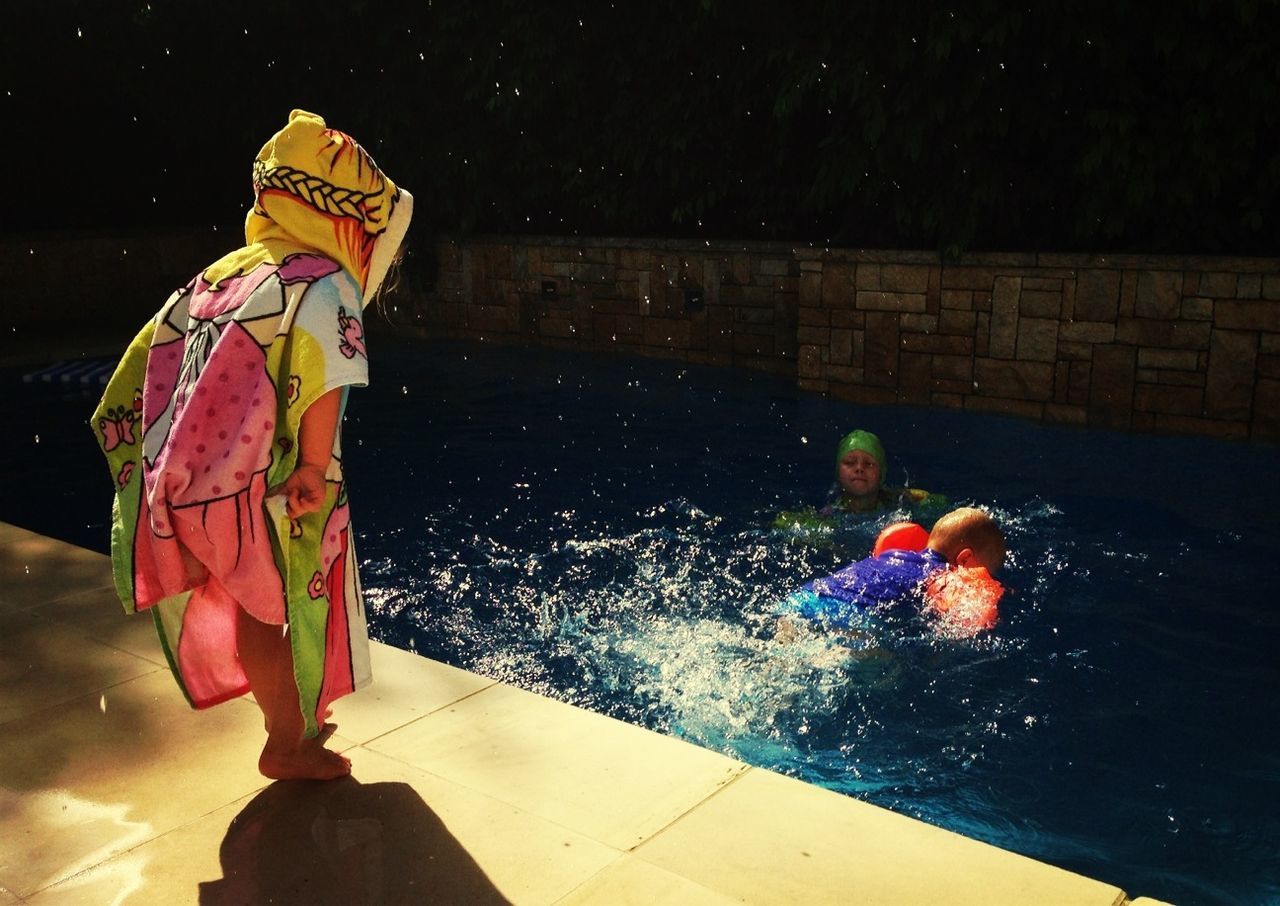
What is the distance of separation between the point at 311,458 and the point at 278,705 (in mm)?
658

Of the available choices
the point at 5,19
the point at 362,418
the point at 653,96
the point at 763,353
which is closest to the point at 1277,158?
the point at 763,353

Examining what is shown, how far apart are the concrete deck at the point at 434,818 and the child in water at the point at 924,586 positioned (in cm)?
180

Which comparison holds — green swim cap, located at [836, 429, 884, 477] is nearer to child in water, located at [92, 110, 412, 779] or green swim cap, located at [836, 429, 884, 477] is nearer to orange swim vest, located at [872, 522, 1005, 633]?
orange swim vest, located at [872, 522, 1005, 633]

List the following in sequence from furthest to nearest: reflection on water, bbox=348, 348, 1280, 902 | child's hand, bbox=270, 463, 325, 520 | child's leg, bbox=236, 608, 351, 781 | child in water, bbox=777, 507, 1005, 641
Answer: child in water, bbox=777, 507, 1005, 641 → reflection on water, bbox=348, 348, 1280, 902 → child's leg, bbox=236, 608, 351, 781 → child's hand, bbox=270, 463, 325, 520

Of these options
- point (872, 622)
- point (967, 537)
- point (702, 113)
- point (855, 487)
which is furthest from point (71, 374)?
point (967, 537)

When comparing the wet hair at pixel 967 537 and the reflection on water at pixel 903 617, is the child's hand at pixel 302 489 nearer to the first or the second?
the reflection on water at pixel 903 617

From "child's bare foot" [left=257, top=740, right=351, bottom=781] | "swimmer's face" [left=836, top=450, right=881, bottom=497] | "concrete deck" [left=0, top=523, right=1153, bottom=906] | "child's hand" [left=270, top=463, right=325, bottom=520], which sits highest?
"child's hand" [left=270, top=463, right=325, bottom=520]

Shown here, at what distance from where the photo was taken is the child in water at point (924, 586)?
4.87 m

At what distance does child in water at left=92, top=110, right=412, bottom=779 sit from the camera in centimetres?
253

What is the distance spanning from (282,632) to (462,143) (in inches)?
430

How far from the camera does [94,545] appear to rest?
20.5 ft

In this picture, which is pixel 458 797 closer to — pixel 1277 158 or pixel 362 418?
pixel 362 418

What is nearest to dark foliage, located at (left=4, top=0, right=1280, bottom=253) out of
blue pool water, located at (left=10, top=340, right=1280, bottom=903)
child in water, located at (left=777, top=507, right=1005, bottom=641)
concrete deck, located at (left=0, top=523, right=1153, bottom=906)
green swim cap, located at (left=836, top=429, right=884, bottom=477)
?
blue pool water, located at (left=10, top=340, right=1280, bottom=903)

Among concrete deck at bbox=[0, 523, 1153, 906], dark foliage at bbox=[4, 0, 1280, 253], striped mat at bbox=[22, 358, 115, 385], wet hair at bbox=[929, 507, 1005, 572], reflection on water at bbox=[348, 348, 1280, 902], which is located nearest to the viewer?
concrete deck at bbox=[0, 523, 1153, 906]
